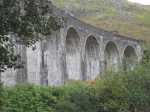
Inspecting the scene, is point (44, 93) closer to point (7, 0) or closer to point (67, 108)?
point (67, 108)

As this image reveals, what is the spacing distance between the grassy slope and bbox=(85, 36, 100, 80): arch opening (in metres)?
26.7

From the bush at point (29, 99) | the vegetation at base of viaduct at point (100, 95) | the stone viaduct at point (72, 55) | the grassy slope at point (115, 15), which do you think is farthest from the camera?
the grassy slope at point (115, 15)

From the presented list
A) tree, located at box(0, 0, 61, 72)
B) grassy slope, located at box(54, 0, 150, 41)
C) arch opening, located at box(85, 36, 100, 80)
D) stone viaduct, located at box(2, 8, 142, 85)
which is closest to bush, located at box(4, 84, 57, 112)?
stone viaduct, located at box(2, 8, 142, 85)

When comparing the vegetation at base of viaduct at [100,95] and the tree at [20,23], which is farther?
the vegetation at base of viaduct at [100,95]

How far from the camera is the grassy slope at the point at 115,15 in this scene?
275 ft

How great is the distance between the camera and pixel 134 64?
1229 inches

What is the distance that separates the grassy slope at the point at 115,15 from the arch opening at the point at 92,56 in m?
26.7

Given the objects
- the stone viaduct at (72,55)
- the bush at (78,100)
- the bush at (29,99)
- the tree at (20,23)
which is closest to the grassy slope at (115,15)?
the stone viaduct at (72,55)

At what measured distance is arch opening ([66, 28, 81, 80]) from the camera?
46875 mm

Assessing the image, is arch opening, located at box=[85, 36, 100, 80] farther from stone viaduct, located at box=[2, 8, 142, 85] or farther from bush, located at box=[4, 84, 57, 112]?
bush, located at box=[4, 84, 57, 112]

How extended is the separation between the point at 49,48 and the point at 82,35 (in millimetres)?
7107

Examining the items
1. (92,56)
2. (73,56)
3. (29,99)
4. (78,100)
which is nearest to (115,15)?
(92,56)

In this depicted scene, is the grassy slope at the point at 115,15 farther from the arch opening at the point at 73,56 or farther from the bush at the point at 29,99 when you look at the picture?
the bush at the point at 29,99

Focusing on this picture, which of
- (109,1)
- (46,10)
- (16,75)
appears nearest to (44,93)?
(16,75)
